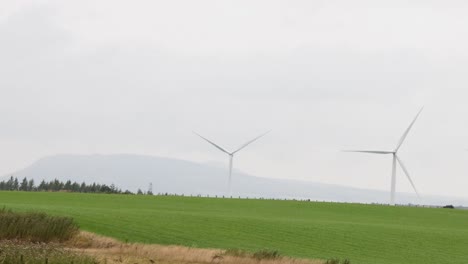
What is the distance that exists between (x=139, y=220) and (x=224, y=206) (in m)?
32.9

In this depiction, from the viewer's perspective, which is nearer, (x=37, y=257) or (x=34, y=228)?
(x=37, y=257)

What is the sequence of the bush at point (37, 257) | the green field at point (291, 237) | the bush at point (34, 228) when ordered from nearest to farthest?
the bush at point (37, 257) < the bush at point (34, 228) < the green field at point (291, 237)

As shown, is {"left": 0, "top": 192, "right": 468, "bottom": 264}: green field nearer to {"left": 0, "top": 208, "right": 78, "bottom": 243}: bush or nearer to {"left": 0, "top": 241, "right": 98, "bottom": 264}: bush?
{"left": 0, "top": 208, "right": 78, "bottom": 243}: bush

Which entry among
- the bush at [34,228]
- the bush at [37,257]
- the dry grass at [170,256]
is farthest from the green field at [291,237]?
the bush at [37,257]

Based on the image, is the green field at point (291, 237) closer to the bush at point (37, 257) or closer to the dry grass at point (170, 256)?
the dry grass at point (170, 256)

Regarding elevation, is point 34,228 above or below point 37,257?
above

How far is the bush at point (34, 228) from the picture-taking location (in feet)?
90.5

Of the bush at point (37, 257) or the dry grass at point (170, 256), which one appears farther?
the dry grass at point (170, 256)

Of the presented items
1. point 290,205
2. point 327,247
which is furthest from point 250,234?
point 290,205

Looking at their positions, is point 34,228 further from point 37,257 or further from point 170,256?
point 37,257

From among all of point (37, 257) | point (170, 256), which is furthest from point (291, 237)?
point (37, 257)

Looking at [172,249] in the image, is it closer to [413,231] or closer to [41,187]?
[413,231]

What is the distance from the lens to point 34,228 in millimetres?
28000

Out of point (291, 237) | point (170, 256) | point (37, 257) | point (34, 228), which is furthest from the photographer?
point (291, 237)
